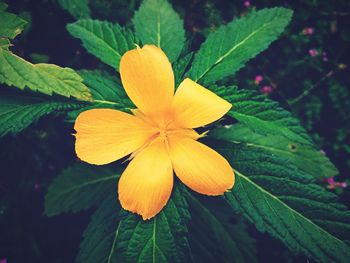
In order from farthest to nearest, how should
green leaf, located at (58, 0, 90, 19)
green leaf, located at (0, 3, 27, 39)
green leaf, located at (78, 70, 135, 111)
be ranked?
green leaf, located at (58, 0, 90, 19), green leaf, located at (78, 70, 135, 111), green leaf, located at (0, 3, 27, 39)

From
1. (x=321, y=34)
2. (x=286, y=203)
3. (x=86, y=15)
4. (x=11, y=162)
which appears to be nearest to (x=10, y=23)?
(x=86, y=15)

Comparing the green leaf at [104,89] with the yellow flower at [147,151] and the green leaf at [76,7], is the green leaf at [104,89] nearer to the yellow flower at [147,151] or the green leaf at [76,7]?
the yellow flower at [147,151]

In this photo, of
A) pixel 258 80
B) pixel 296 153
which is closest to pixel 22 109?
pixel 296 153

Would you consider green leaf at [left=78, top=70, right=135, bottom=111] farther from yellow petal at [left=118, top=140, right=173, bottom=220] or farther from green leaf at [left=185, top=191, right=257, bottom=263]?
green leaf at [left=185, top=191, right=257, bottom=263]

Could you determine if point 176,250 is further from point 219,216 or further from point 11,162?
point 11,162

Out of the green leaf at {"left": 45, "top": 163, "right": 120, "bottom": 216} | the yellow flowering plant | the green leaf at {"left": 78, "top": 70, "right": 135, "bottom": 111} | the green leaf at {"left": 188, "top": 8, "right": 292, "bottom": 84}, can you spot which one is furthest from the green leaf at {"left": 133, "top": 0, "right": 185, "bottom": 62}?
the green leaf at {"left": 45, "top": 163, "right": 120, "bottom": 216}

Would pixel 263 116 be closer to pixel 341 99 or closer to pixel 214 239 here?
pixel 214 239

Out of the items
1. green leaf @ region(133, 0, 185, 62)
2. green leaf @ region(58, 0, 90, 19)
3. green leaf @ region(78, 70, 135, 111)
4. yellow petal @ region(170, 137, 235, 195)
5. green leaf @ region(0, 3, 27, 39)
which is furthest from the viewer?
green leaf @ region(58, 0, 90, 19)

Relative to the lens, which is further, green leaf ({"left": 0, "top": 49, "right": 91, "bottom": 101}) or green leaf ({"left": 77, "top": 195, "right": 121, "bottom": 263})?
green leaf ({"left": 77, "top": 195, "right": 121, "bottom": 263})
